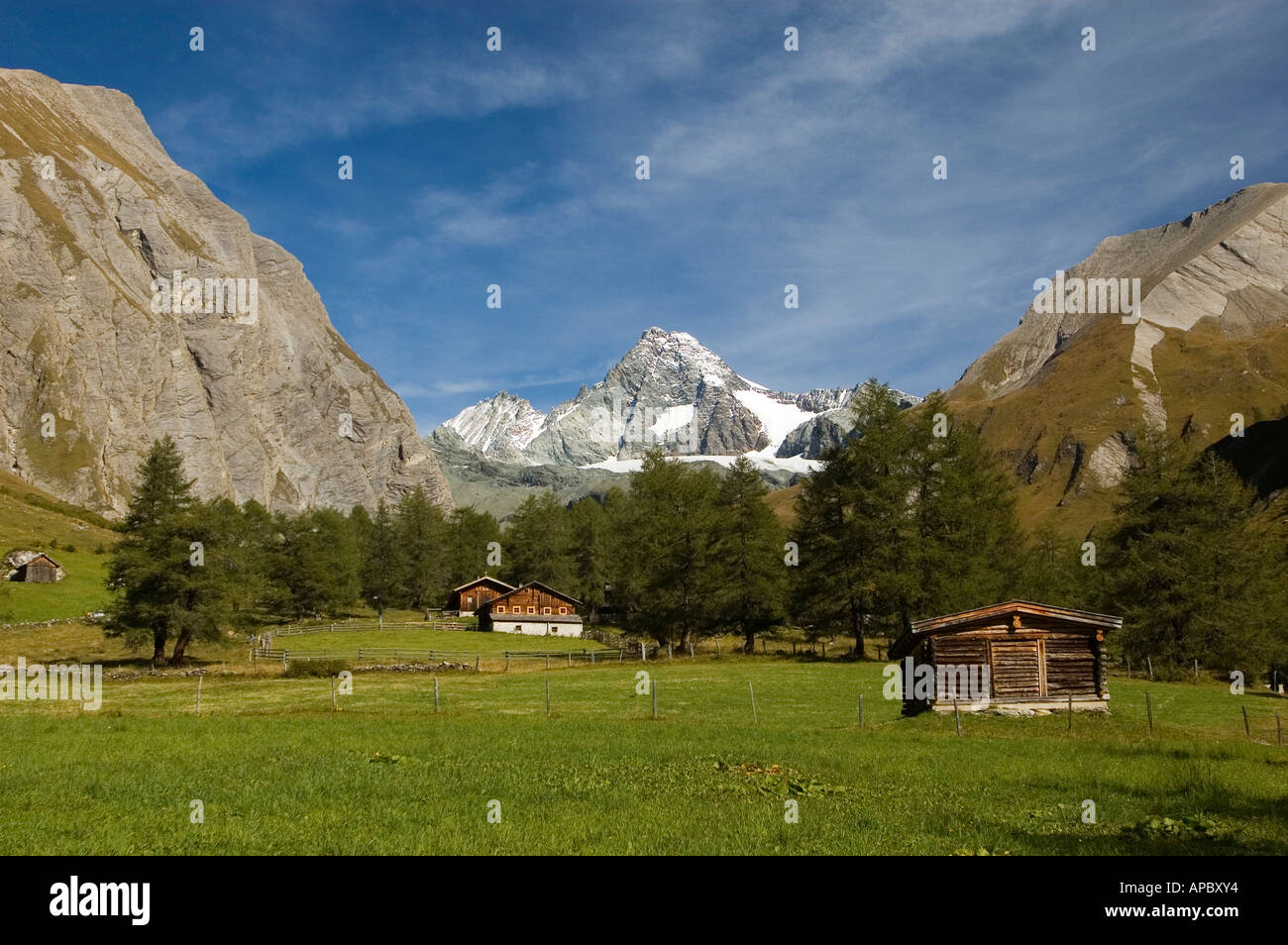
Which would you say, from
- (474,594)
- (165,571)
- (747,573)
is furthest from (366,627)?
(747,573)

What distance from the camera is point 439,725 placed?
26.9 meters

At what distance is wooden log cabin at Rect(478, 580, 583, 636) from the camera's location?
3688 inches

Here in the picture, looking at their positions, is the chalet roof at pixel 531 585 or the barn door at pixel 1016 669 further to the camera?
the chalet roof at pixel 531 585

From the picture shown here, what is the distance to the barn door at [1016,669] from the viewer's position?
34375mm

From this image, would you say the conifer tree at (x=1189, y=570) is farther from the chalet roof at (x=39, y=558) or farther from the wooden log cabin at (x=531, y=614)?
the chalet roof at (x=39, y=558)

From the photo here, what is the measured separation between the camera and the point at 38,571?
268ft

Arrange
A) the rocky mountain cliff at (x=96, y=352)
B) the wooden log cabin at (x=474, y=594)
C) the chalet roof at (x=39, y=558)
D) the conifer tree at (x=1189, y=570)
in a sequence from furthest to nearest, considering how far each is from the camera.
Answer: the rocky mountain cliff at (x=96, y=352) → the wooden log cabin at (x=474, y=594) → the chalet roof at (x=39, y=558) → the conifer tree at (x=1189, y=570)

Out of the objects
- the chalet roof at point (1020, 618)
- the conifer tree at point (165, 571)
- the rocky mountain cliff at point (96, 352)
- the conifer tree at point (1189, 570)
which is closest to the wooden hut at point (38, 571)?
the conifer tree at point (165, 571)

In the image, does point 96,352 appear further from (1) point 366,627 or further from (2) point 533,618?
(2) point 533,618

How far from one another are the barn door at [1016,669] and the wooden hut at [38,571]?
8774 centimetres

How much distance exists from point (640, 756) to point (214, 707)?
75.4 feet

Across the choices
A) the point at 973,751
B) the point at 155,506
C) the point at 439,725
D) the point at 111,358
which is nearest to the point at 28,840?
the point at 439,725
